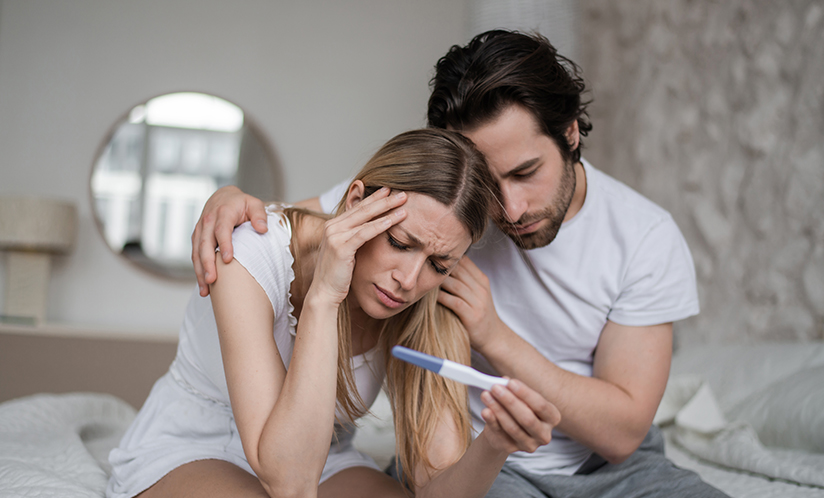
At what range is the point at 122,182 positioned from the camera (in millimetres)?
3127

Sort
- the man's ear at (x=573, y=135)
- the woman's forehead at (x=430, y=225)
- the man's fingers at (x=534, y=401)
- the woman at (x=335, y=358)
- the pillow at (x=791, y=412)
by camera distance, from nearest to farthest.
Answer: the man's fingers at (x=534, y=401), the woman at (x=335, y=358), the woman's forehead at (x=430, y=225), the man's ear at (x=573, y=135), the pillow at (x=791, y=412)

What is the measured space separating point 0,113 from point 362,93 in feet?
6.16

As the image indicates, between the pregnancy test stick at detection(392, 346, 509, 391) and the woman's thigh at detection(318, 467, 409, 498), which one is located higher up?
the pregnancy test stick at detection(392, 346, 509, 391)

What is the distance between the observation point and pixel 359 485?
1.12m

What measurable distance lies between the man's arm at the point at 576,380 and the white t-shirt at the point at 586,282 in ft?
0.35

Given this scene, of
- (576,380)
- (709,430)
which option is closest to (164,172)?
(576,380)

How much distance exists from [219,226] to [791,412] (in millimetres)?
1433

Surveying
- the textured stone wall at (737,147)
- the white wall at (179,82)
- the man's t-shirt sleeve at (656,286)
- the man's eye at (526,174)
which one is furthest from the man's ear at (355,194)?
the white wall at (179,82)

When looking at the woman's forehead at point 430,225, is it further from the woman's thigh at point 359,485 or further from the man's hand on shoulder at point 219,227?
the woman's thigh at point 359,485

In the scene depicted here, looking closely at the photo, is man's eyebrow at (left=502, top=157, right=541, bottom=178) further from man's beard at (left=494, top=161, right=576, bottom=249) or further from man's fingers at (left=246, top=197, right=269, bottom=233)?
man's fingers at (left=246, top=197, right=269, bottom=233)

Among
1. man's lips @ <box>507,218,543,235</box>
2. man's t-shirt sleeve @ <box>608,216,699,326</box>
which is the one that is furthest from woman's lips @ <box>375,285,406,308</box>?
man's t-shirt sleeve @ <box>608,216,699,326</box>

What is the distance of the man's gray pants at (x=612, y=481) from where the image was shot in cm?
112

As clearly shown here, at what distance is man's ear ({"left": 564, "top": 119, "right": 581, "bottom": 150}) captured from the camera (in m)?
1.31

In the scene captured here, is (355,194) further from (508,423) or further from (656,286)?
(656,286)
